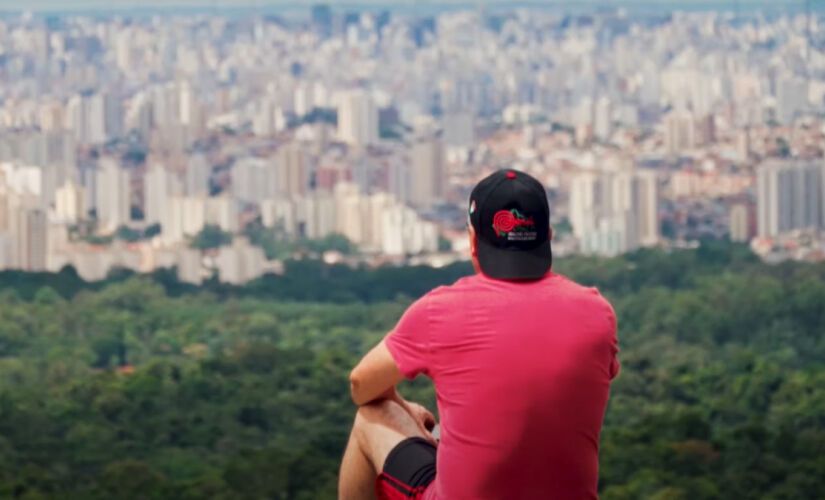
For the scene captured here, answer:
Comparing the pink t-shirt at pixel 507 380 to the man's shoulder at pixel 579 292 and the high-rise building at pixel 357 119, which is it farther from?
the high-rise building at pixel 357 119

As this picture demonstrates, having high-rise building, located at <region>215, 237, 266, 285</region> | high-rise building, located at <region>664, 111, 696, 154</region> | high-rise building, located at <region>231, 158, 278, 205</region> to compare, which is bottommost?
high-rise building, located at <region>215, 237, 266, 285</region>

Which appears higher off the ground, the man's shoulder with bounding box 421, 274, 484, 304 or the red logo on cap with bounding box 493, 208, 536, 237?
the red logo on cap with bounding box 493, 208, 536, 237

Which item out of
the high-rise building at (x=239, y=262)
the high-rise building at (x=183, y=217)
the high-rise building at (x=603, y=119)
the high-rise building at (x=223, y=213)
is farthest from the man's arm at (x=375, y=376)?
the high-rise building at (x=603, y=119)

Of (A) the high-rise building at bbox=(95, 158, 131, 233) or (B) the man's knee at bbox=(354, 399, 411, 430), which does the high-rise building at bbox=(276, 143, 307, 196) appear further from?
(B) the man's knee at bbox=(354, 399, 411, 430)

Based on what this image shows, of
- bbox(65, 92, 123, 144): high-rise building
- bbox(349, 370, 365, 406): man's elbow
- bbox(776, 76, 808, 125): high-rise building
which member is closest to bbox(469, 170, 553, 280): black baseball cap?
bbox(349, 370, 365, 406): man's elbow

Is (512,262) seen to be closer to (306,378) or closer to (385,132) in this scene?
(306,378)

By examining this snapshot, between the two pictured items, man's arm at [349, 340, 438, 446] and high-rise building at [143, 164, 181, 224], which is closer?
man's arm at [349, 340, 438, 446]

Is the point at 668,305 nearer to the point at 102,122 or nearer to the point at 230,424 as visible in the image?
the point at 230,424

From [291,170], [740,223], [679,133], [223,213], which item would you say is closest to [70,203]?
[223,213]
